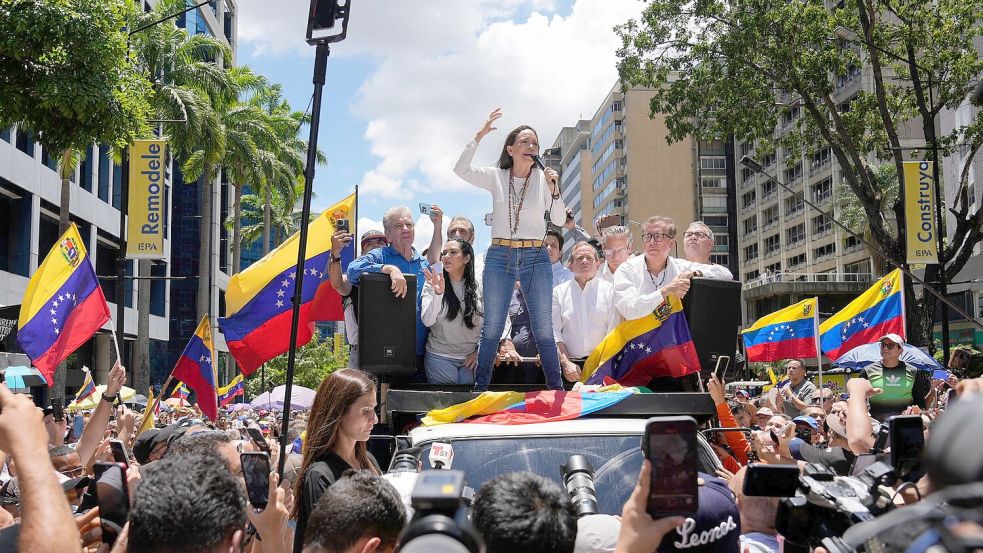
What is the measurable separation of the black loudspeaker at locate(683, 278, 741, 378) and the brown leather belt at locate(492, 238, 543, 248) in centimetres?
104

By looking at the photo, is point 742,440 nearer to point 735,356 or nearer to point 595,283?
point 735,356

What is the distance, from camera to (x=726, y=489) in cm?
313

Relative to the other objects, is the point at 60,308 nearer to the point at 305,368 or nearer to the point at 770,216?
the point at 305,368

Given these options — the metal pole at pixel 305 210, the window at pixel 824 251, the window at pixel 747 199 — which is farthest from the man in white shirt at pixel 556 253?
the window at pixel 747 199

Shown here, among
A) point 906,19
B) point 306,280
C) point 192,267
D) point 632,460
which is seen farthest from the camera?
point 192,267

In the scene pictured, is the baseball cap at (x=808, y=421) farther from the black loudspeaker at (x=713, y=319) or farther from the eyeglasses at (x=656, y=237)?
the eyeglasses at (x=656, y=237)

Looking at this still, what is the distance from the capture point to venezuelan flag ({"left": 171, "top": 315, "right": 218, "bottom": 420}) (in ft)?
38.6

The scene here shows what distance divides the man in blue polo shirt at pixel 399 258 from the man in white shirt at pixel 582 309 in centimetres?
98

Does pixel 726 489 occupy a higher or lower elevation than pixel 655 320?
lower

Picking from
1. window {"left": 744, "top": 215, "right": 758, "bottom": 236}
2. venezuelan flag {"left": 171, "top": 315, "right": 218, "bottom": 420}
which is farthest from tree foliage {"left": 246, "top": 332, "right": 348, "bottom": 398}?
window {"left": 744, "top": 215, "right": 758, "bottom": 236}

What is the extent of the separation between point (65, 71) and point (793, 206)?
220 ft

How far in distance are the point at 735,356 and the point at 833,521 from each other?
360cm

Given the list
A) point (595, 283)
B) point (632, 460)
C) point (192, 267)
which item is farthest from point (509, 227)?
point (192, 267)

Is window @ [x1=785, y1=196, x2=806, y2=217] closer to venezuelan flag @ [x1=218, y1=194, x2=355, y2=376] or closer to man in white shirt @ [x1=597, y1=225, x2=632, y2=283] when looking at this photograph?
venezuelan flag @ [x1=218, y1=194, x2=355, y2=376]
